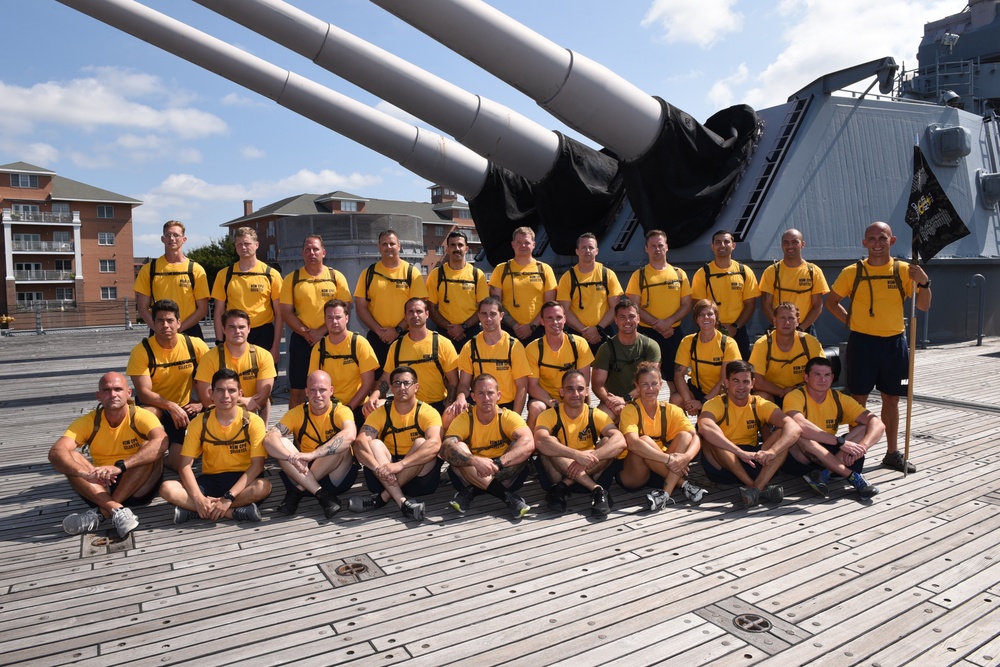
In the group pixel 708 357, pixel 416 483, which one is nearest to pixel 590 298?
pixel 708 357

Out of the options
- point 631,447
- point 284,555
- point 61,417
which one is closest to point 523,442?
point 631,447

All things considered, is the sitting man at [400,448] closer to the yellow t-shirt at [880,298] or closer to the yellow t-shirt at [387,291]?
the yellow t-shirt at [387,291]

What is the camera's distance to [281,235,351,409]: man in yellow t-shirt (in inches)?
214

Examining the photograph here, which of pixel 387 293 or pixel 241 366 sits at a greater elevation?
pixel 387 293

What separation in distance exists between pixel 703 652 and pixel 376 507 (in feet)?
7.68

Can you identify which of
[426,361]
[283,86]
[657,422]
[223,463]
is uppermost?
[283,86]

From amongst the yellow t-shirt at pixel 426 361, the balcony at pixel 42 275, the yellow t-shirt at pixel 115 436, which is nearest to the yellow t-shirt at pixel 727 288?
the yellow t-shirt at pixel 426 361

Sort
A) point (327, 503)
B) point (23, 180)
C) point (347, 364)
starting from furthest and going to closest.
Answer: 1. point (23, 180)
2. point (347, 364)
3. point (327, 503)

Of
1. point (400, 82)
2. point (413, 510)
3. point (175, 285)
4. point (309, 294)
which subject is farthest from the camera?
point (400, 82)

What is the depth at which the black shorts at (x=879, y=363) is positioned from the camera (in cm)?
505

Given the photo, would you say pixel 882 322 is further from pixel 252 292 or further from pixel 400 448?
pixel 252 292

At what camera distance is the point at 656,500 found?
14.1 ft

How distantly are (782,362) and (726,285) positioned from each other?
94cm

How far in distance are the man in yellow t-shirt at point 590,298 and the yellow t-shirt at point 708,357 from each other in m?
0.68
